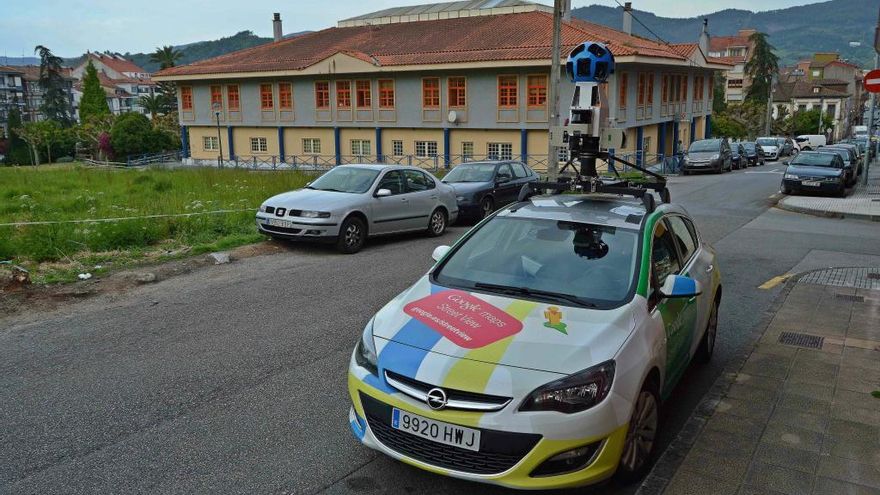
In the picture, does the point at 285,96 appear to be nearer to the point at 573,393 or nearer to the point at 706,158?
the point at 706,158

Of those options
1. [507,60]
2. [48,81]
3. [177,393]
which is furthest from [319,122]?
[48,81]

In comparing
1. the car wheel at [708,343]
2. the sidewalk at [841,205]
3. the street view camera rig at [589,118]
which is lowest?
the sidewalk at [841,205]

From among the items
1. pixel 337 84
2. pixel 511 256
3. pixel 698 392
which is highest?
pixel 337 84

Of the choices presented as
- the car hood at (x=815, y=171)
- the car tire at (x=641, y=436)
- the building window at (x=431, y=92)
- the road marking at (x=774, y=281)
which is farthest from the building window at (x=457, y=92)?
the car tire at (x=641, y=436)

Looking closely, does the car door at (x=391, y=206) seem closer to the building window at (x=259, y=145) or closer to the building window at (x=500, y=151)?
the building window at (x=500, y=151)

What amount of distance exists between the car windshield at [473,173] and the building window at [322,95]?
2934cm

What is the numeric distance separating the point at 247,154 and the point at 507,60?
69.4 feet

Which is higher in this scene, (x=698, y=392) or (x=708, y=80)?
(x=708, y=80)

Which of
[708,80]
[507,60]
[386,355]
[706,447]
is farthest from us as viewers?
[708,80]

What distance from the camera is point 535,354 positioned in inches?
152

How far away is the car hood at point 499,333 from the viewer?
386 cm

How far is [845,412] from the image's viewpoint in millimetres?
5082

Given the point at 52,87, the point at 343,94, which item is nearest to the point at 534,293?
the point at 343,94

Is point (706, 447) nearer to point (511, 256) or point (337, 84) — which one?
point (511, 256)
